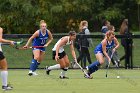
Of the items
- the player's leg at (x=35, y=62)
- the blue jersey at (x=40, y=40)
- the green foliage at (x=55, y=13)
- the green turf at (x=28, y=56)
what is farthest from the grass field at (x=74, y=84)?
the green foliage at (x=55, y=13)

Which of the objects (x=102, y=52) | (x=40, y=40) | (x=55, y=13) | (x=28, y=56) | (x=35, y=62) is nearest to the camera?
(x=102, y=52)

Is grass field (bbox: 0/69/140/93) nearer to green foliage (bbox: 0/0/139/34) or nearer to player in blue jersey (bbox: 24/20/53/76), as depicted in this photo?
player in blue jersey (bbox: 24/20/53/76)

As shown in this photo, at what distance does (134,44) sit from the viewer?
25484mm

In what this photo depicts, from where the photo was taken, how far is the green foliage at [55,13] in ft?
Result: 137

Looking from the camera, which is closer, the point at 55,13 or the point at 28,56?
the point at 28,56

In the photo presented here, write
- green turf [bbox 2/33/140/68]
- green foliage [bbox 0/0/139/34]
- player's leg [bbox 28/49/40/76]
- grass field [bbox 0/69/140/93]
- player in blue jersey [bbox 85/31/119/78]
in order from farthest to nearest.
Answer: green foliage [bbox 0/0/139/34]
green turf [bbox 2/33/140/68]
player's leg [bbox 28/49/40/76]
player in blue jersey [bbox 85/31/119/78]
grass field [bbox 0/69/140/93]

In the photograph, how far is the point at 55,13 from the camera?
138 ft

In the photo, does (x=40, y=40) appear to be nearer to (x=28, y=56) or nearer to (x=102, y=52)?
(x=102, y=52)

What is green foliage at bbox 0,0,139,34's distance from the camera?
137ft

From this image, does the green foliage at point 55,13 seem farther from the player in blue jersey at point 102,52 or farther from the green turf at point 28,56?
the player in blue jersey at point 102,52

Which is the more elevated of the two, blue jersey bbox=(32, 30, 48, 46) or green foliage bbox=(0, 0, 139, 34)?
blue jersey bbox=(32, 30, 48, 46)

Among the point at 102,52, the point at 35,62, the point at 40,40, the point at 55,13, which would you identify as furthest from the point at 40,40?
the point at 55,13

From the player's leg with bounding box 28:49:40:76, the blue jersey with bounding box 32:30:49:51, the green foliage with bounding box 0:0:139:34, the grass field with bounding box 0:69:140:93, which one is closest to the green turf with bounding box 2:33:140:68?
the blue jersey with bounding box 32:30:49:51

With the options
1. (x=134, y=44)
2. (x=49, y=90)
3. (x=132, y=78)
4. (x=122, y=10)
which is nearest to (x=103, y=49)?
(x=132, y=78)
